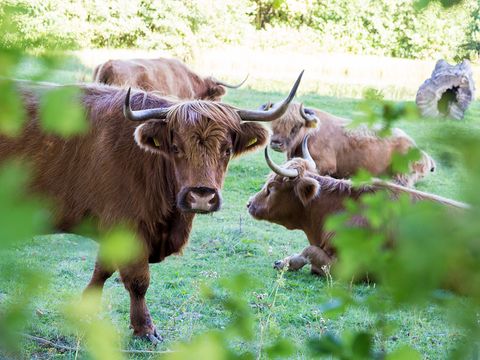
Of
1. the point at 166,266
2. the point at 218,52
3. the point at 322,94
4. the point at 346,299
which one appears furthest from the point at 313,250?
the point at 218,52

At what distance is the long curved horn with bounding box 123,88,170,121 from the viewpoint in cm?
484

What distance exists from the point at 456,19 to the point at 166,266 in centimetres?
619

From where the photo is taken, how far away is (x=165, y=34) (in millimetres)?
29328

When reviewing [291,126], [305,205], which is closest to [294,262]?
[305,205]

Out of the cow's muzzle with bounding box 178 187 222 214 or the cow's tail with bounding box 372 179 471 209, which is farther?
the cow's muzzle with bounding box 178 187 222 214

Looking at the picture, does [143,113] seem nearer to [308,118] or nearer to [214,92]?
[308,118]

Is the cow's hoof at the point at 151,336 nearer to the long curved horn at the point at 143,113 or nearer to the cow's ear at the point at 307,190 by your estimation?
the long curved horn at the point at 143,113

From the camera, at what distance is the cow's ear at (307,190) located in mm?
6829

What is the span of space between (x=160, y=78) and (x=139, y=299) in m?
8.35

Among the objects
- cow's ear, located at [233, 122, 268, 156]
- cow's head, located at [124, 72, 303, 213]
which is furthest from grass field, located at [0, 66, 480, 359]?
cow's ear, located at [233, 122, 268, 156]

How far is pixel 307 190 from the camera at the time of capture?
687 cm

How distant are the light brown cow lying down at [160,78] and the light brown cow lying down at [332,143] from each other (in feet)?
8.30

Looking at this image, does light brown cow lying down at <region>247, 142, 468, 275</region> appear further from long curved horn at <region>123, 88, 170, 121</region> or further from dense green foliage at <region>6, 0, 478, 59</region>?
dense green foliage at <region>6, 0, 478, 59</region>

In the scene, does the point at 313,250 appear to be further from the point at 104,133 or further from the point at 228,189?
the point at 228,189
